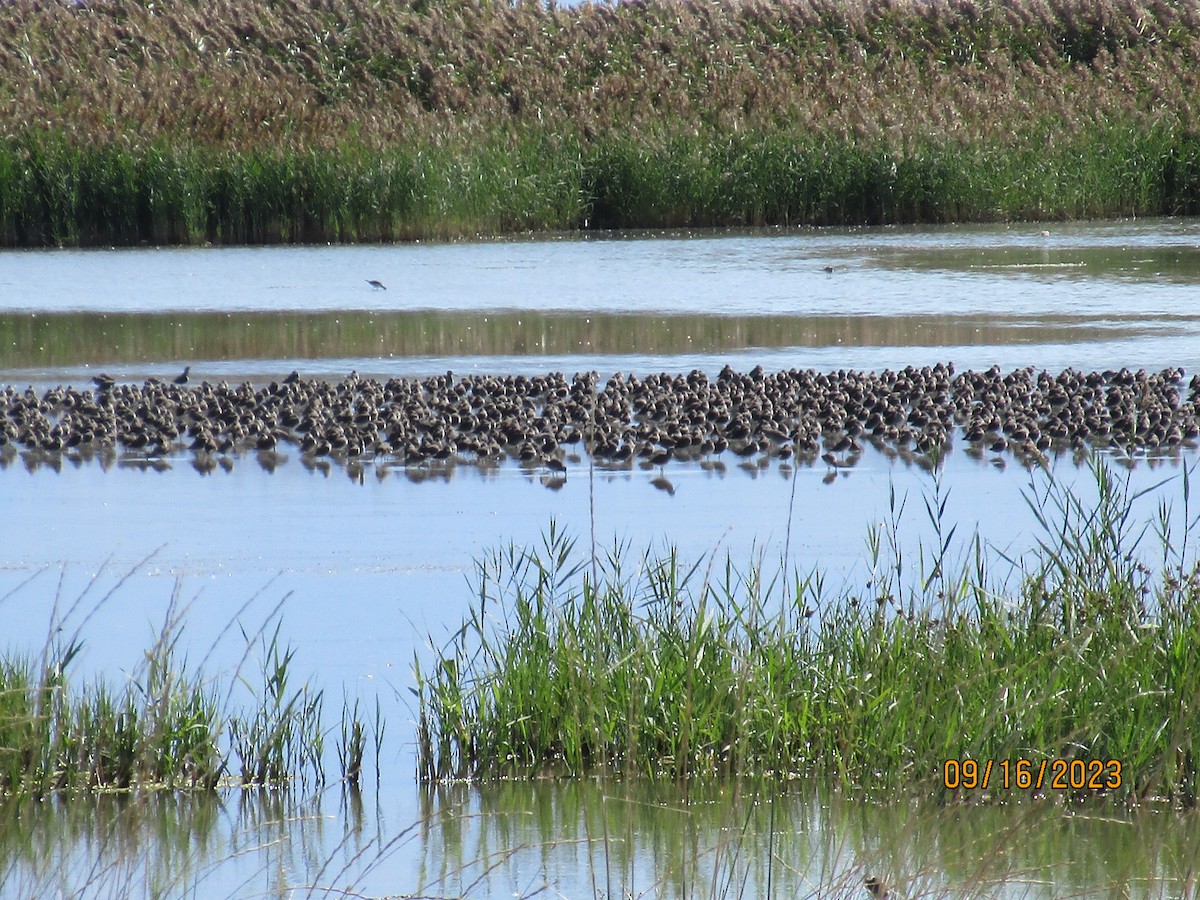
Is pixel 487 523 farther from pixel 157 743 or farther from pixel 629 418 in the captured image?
pixel 157 743

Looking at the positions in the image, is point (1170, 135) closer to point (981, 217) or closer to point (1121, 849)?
point (981, 217)

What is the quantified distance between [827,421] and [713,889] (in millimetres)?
5627

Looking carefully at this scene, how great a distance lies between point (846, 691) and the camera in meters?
4.45

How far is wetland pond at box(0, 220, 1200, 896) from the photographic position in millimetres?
3842

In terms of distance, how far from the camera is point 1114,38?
32562 millimetres

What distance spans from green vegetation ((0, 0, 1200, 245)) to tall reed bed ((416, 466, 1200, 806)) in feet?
53.1

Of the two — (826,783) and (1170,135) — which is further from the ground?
(1170,135)

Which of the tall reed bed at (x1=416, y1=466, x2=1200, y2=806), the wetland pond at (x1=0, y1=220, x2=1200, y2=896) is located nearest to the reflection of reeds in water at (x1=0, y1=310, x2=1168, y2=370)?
the wetland pond at (x1=0, y1=220, x2=1200, y2=896)

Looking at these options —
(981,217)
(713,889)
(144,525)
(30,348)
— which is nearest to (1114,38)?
(981,217)

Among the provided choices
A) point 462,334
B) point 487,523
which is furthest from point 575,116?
point 487,523

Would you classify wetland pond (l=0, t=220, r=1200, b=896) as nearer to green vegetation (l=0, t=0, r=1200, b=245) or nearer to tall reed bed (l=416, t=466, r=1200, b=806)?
tall reed bed (l=416, t=466, r=1200, b=806)

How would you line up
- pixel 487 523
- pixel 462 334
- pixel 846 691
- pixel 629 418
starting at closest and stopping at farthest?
pixel 846 691 → pixel 487 523 → pixel 629 418 → pixel 462 334
